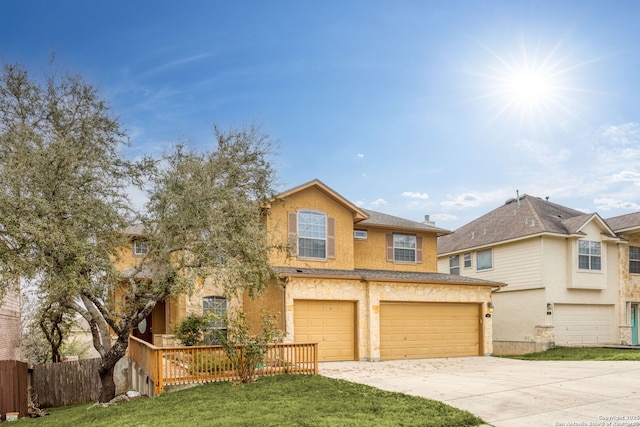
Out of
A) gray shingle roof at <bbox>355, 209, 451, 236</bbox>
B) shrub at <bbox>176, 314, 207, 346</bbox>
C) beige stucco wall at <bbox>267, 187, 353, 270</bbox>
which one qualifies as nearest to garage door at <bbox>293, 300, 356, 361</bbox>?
beige stucco wall at <bbox>267, 187, 353, 270</bbox>

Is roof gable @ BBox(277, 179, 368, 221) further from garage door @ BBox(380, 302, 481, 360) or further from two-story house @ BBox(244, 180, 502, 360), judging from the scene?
garage door @ BBox(380, 302, 481, 360)

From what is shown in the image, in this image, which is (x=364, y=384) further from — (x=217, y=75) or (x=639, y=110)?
(x=639, y=110)

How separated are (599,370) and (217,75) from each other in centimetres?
1585

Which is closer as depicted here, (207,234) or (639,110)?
(207,234)

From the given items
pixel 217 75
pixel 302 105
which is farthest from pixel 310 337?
pixel 217 75

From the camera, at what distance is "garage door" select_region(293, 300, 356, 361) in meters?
18.9

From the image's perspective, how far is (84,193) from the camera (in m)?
12.8

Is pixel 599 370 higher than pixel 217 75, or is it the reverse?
pixel 217 75

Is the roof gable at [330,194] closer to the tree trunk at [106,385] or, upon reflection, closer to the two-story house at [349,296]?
the two-story house at [349,296]

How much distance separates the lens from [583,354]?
20.9m

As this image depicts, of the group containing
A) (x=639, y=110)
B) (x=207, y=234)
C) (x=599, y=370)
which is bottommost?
(x=599, y=370)

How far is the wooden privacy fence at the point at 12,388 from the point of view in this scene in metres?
14.4

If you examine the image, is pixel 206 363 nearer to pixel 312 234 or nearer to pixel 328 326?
pixel 328 326

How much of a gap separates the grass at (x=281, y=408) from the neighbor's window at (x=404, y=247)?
37.0 feet
